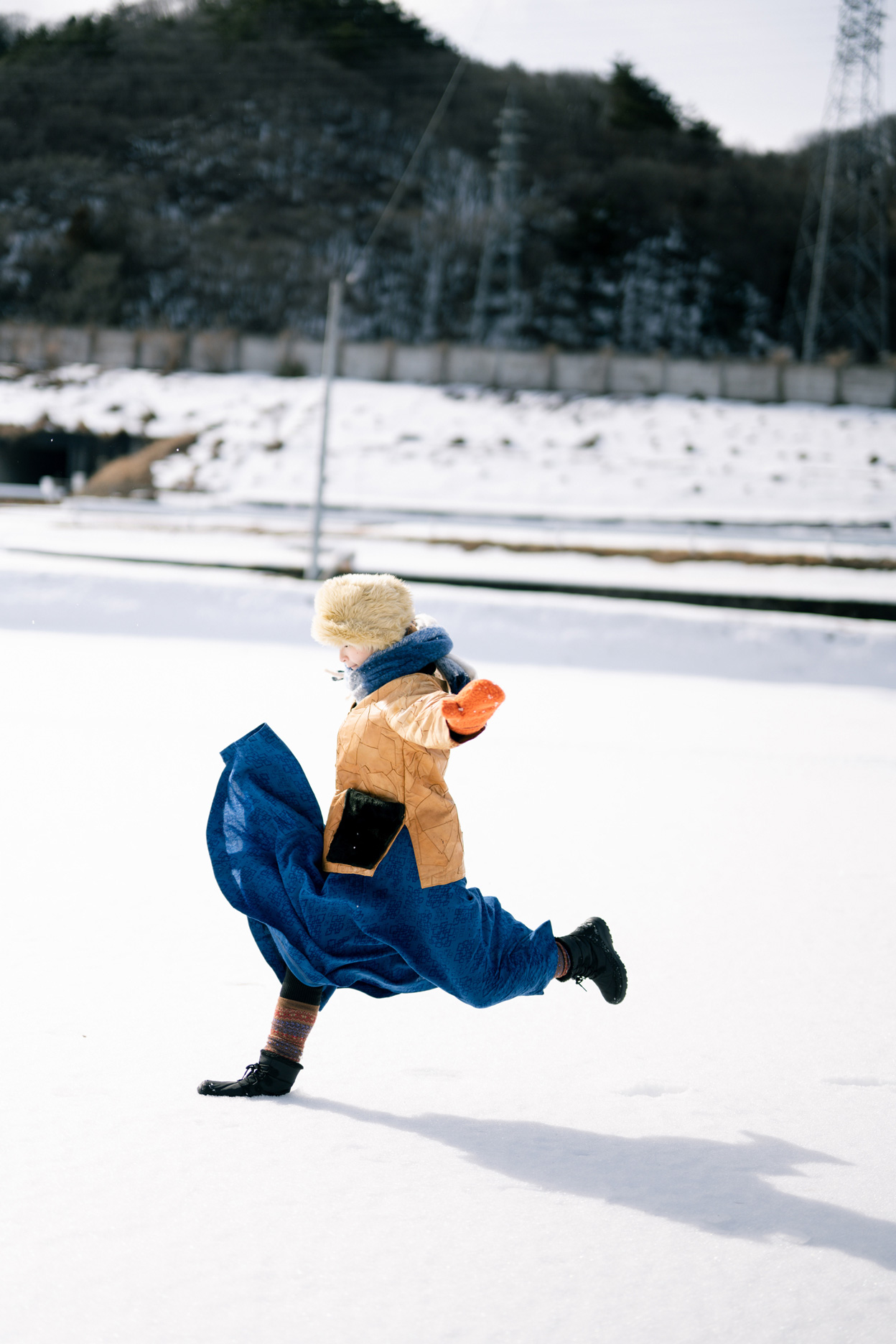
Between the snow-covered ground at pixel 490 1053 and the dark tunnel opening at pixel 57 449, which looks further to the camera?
the dark tunnel opening at pixel 57 449

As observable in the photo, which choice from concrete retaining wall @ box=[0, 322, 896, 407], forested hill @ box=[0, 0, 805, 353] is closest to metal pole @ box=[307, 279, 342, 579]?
concrete retaining wall @ box=[0, 322, 896, 407]

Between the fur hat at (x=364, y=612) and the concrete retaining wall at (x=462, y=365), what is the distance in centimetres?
3480

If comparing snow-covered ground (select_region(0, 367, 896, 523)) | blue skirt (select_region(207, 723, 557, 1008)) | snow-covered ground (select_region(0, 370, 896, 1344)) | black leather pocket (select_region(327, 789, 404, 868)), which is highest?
snow-covered ground (select_region(0, 367, 896, 523))

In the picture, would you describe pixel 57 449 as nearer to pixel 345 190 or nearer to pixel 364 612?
pixel 364 612

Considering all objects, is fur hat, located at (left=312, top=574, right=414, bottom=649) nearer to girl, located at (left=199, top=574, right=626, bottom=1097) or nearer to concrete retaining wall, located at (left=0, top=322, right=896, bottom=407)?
girl, located at (left=199, top=574, right=626, bottom=1097)

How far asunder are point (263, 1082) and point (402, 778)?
0.87 m

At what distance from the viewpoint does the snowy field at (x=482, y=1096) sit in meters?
2.28

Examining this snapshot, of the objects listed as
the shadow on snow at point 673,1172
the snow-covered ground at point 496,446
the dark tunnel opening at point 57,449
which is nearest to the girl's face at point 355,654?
the shadow on snow at point 673,1172

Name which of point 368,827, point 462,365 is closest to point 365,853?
point 368,827

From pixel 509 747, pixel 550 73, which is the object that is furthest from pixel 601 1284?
pixel 550 73

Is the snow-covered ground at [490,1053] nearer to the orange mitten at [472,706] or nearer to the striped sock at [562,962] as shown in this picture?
the striped sock at [562,962]

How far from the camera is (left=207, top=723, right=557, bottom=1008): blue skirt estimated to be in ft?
9.61

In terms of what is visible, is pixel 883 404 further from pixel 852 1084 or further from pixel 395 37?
pixel 395 37

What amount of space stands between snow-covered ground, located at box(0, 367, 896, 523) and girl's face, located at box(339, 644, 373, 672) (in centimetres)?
2163
